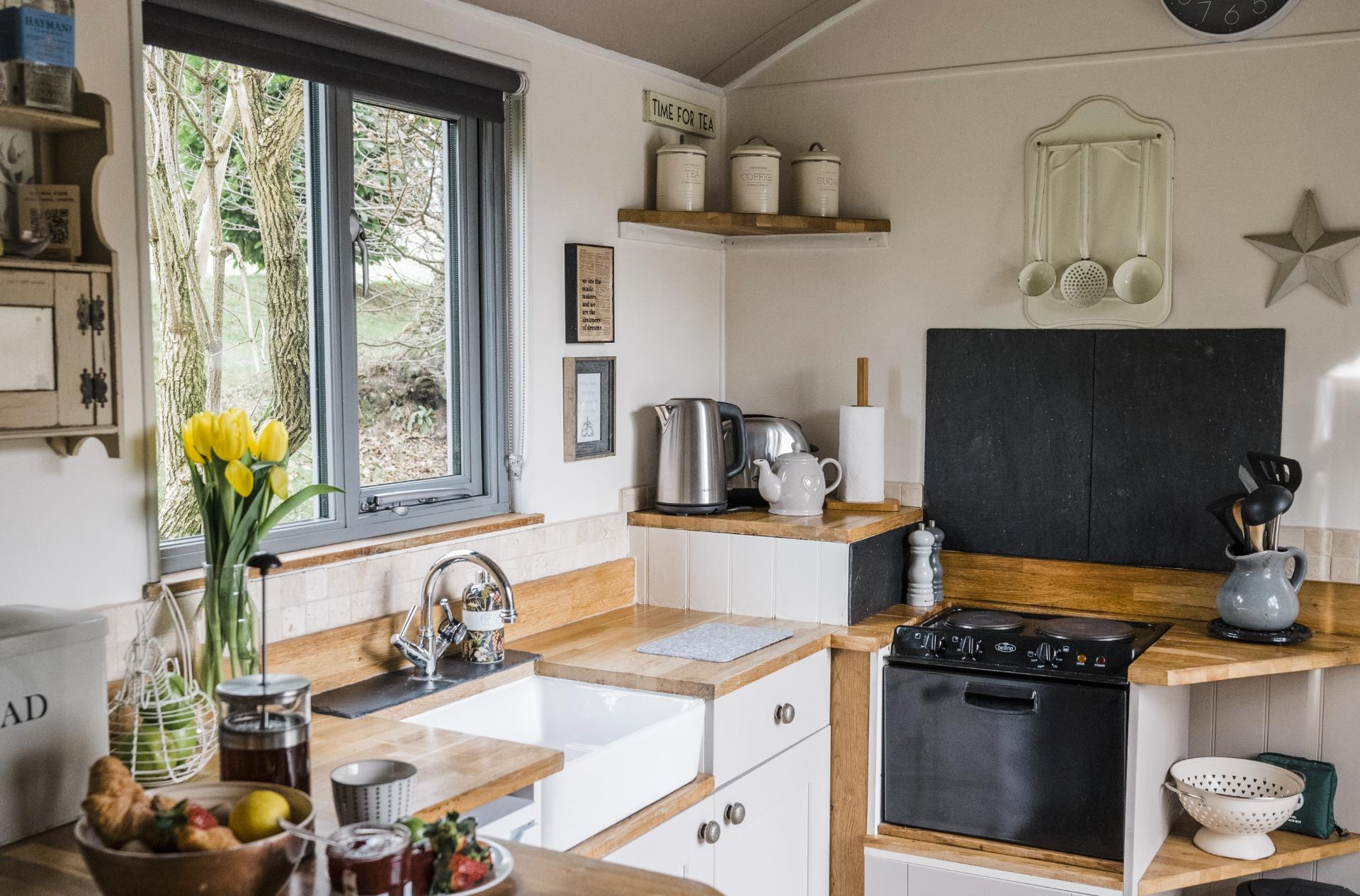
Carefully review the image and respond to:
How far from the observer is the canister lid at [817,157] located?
11.2 ft

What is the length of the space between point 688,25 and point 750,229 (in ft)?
1.79

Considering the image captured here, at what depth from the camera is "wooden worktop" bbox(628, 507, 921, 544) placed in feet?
10.2

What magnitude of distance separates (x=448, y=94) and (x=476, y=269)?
0.41 meters

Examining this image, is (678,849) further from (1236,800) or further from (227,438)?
(1236,800)

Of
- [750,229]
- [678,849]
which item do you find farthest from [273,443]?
[750,229]

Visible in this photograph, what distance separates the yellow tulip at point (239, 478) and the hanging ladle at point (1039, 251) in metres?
2.05

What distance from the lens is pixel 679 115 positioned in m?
3.49

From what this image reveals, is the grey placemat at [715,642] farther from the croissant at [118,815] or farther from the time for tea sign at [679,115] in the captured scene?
the croissant at [118,815]

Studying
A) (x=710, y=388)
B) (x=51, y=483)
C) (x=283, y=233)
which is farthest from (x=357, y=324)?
(x=710, y=388)

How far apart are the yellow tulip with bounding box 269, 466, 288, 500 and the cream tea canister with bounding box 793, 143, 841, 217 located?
1.82 metres

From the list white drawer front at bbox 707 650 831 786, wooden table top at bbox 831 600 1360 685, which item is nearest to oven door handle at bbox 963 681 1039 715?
wooden table top at bbox 831 600 1360 685

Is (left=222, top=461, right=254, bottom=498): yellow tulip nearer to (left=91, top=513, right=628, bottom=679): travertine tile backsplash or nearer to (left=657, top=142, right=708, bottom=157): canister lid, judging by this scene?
(left=91, top=513, right=628, bottom=679): travertine tile backsplash

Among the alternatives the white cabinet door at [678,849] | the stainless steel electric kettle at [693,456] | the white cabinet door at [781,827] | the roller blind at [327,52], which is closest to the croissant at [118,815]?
the white cabinet door at [678,849]

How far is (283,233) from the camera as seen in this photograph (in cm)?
250
